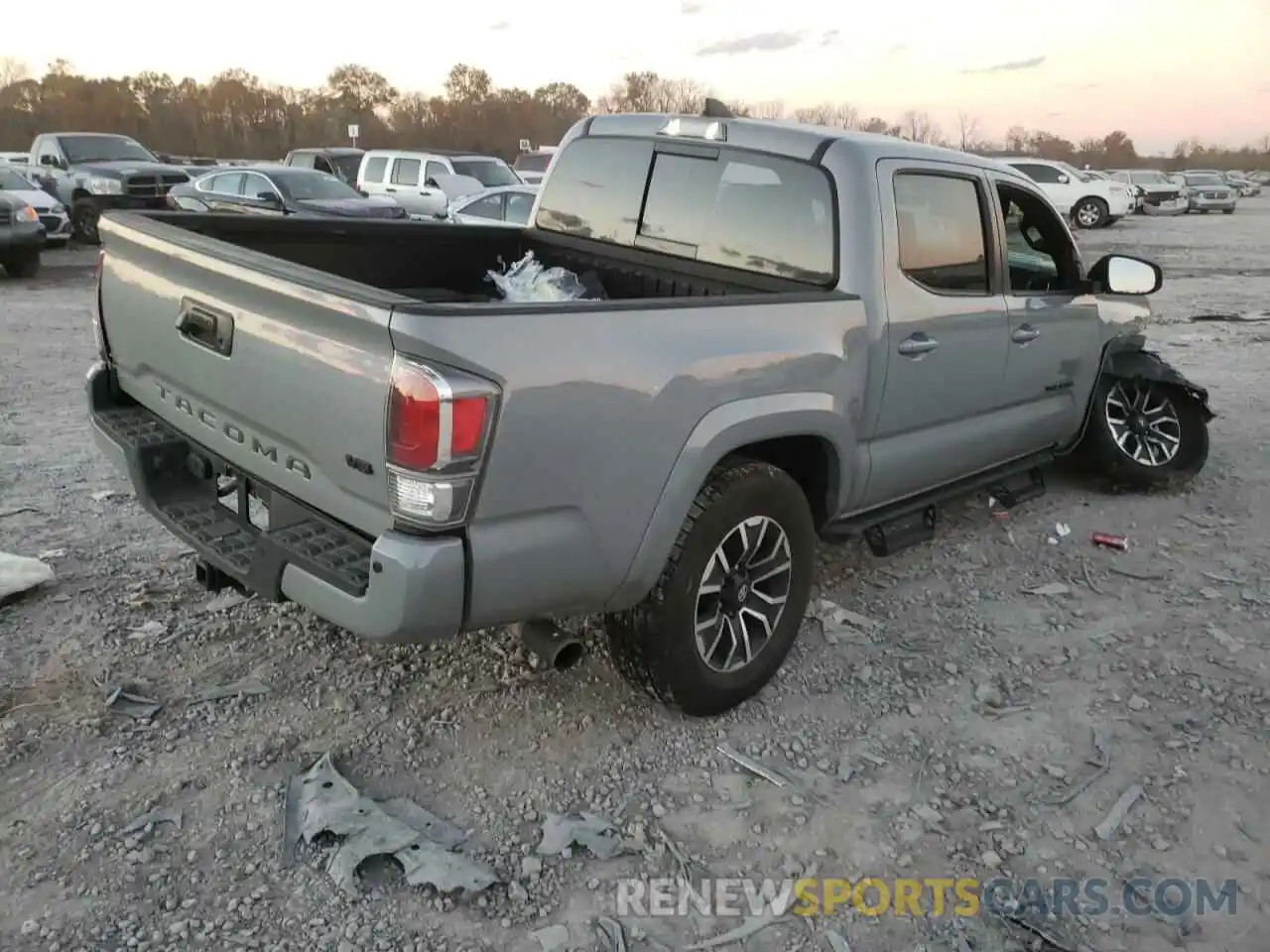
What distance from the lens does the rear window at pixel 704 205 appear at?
3.88 meters

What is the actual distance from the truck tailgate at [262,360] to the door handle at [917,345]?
7.10 ft

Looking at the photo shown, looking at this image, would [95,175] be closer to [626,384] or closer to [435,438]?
[626,384]

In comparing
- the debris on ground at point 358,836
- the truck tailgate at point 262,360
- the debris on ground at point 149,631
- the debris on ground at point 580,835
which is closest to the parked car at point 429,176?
the debris on ground at point 149,631

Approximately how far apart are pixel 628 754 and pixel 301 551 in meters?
1.25

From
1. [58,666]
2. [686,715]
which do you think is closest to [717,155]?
[686,715]

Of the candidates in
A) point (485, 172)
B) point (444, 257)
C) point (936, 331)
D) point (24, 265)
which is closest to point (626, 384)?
point (936, 331)

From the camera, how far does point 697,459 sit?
3.12 metres

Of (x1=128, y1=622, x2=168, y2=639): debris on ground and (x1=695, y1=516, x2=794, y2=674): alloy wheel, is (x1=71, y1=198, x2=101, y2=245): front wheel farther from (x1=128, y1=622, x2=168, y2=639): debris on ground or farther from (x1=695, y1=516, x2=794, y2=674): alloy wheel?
(x1=695, y1=516, x2=794, y2=674): alloy wheel

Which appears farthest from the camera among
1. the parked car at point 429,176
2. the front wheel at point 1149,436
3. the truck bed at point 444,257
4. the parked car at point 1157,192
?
the parked car at point 1157,192

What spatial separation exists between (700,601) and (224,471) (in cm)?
161

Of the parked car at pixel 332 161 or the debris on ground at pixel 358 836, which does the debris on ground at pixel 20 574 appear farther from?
the parked car at pixel 332 161

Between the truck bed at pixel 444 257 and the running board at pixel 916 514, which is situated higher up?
the truck bed at pixel 444 257

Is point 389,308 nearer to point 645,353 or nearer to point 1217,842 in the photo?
point 645,353

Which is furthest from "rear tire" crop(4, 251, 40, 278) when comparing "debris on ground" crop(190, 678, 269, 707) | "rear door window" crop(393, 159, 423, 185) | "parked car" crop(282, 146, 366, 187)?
"debris on ground" crop(190, 678, 269, 707)
